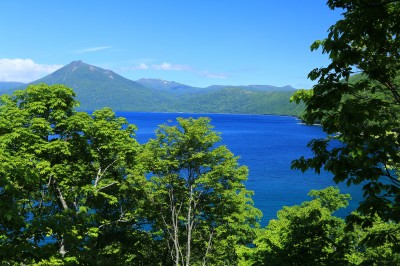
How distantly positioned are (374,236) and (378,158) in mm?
1491

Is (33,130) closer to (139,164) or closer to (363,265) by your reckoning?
(139,164)

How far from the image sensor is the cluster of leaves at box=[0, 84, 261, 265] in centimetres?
1989

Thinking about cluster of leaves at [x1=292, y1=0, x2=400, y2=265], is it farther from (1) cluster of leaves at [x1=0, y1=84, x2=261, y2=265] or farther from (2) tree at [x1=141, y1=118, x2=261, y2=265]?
(2) tree at [x1=141, y1=118, x2=261, y2=265]

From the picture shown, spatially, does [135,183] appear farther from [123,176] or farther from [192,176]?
[192,176]

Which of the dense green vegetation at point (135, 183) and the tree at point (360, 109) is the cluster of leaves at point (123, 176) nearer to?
the dense green vegetation at point (135, 183)

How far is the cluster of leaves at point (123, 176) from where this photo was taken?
19891 mm

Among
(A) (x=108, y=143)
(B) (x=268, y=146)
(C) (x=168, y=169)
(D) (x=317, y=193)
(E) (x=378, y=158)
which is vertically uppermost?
(E) (x=378, y=158)

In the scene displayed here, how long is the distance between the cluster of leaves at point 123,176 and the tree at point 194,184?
0.26 ft

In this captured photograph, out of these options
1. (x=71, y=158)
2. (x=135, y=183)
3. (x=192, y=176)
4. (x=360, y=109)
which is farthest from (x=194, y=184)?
(x=360, y=109)

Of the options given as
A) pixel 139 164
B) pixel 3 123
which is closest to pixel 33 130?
pixel 3 123

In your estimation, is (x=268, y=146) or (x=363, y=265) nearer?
(x=363, y=265)

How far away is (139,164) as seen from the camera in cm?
2419

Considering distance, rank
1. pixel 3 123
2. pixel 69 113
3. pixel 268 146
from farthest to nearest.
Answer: pixel 268 146, pixel 69 113, pixel 3 123

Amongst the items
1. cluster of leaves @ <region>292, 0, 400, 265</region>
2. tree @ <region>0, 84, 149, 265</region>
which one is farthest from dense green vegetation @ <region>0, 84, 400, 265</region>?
cluster of leaves @ <region>292, 0, 400, 265</region>
